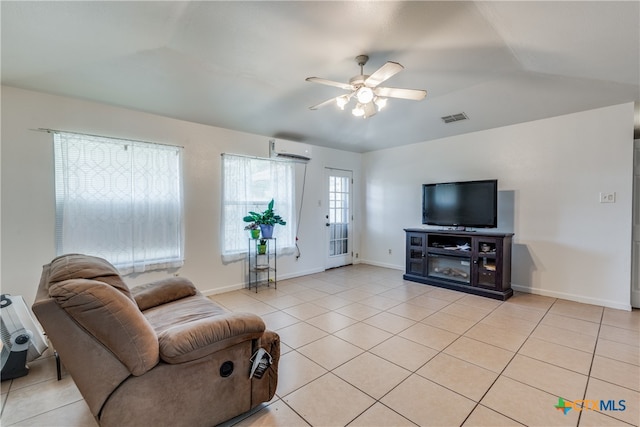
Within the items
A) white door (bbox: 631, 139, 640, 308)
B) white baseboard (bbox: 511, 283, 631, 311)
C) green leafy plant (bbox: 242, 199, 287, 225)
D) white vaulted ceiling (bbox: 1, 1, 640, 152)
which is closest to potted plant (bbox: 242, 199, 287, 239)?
green leafy plant (bbox: 242, 199, 287, 225)

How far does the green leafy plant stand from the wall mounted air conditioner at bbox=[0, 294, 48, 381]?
95.8 inches

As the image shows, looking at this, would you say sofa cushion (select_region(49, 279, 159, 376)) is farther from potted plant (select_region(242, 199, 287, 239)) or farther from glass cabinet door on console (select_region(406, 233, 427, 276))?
glass cabinet door on console (select_region(406, 233, 427, 276))

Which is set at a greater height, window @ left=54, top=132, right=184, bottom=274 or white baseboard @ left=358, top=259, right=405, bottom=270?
window @ left=54, top=132, right=184, bottom=274

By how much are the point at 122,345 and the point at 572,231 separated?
16.1ft

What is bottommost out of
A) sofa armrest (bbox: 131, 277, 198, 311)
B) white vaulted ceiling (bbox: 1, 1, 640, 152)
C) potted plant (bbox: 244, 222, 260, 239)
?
sofa armrest (bbox: 131, 277, 198, 311)

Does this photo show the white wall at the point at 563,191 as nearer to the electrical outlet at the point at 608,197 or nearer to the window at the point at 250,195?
the electrical outlet at the point at 608,197

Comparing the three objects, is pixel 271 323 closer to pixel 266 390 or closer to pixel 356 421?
pixel 266 390

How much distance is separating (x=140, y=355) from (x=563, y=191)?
489 centimetres

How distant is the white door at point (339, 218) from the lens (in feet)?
18.9

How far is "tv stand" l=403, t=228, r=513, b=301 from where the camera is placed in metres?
3.86

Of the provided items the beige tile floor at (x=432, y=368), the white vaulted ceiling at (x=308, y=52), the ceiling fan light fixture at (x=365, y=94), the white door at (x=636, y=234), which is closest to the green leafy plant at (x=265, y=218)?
the beige tile floor at (x=432, y=368)

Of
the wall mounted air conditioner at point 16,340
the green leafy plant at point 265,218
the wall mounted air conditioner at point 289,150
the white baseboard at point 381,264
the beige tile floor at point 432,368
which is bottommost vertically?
the beige tile floor at point 432,368

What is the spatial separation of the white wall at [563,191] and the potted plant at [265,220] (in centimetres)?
296

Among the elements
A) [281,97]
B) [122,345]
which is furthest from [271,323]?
[281,97]
